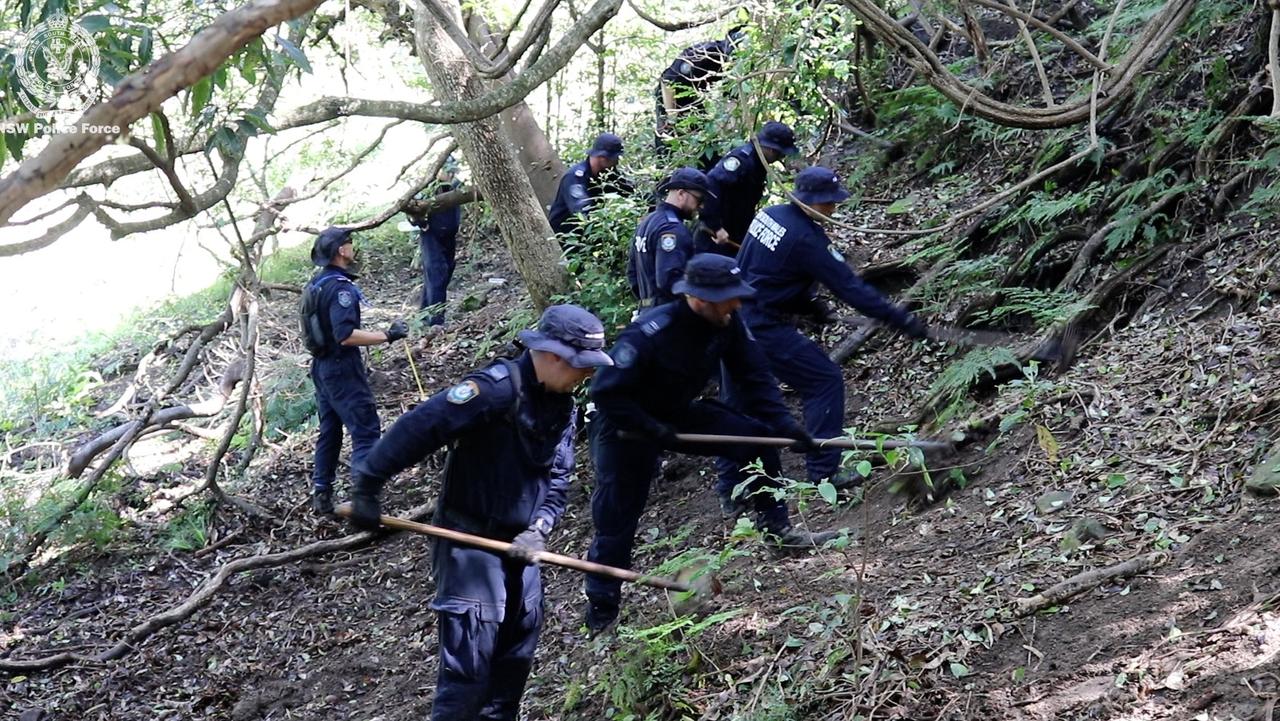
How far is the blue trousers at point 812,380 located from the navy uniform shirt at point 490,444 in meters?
2.28

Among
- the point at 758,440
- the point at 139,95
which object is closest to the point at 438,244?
the point at 758,440

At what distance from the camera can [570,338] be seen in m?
4.69

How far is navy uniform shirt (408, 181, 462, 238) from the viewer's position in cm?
1203

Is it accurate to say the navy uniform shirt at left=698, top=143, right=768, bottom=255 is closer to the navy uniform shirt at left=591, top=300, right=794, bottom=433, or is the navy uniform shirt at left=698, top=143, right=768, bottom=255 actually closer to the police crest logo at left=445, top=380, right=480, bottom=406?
the navy uniform shirt at left=591, top=300, right=794, bottom=433

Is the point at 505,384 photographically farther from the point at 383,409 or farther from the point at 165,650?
the point at 383,409

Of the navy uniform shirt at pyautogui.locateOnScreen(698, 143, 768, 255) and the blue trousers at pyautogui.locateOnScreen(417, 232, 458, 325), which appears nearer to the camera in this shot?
the navy uniform shirt at pyautogui.locateOnScreen(698, 143, 768, 255)

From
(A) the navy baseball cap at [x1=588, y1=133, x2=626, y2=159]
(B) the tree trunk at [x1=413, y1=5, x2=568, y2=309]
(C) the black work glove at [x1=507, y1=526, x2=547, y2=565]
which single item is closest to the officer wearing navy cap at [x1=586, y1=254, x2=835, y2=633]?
(C) the black work glove at [x1=507, y1=526, x2=547, y2=565]

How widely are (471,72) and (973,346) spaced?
4.88 m

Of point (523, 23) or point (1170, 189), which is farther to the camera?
point (523, 23)

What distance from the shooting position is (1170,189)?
7.14 m

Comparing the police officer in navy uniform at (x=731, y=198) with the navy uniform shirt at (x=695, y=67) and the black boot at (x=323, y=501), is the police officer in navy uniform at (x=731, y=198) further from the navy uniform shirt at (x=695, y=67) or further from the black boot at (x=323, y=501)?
the black boot at (x=323, y=501)

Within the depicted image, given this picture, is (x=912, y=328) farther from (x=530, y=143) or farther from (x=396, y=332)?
(x=530, y=143)

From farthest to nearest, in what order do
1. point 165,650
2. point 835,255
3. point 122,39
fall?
point 165,650 < point 835,255 < point 122,39

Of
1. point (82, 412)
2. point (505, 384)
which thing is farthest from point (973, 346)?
point (82, 412)
